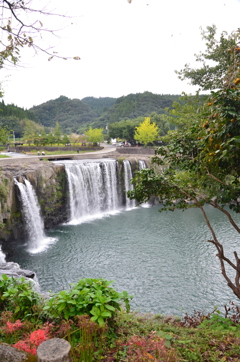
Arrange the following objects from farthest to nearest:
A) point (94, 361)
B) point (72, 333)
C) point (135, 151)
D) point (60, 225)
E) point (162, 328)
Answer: point (135, 151) < point (60, 225) < point (162, 328) < point (72, 333) < point (94, 361)

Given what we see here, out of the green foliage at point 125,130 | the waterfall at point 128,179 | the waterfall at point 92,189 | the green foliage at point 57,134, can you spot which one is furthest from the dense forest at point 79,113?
the waterfall at point 92,189

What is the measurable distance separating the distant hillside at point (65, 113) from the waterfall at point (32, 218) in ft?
307

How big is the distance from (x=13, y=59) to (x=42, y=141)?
35.5 metres

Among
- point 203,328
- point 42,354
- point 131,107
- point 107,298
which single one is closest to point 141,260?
point 203,328

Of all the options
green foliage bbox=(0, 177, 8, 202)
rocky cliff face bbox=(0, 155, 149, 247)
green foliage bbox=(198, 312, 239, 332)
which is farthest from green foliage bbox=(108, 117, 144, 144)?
green foliage bbox=(198, 312, 239, 332)

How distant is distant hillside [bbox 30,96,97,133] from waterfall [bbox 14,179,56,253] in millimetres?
93690

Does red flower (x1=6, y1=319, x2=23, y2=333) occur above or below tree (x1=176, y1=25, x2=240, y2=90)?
below

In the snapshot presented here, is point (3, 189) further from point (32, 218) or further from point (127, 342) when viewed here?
point (127, 342)

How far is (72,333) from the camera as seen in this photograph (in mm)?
3248

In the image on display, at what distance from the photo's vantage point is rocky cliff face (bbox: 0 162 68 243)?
13.8 metres

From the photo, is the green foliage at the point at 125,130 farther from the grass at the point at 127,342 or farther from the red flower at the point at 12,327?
the red flower at the point at 12,327

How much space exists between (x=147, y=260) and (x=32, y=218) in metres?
7.55

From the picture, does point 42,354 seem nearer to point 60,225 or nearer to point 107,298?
point 107,298

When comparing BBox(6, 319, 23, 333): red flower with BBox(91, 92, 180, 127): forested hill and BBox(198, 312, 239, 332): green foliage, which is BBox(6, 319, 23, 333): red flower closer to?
BBox(198, 312, 239, 332): green foliage
